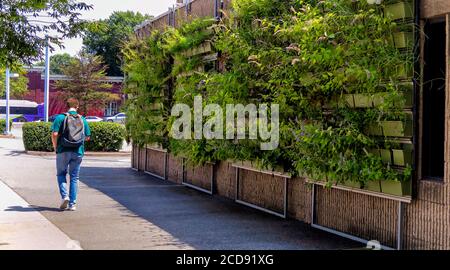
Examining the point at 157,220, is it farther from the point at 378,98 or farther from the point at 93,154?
the point at 93,154

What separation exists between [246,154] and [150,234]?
2.12m

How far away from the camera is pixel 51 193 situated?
10477mm

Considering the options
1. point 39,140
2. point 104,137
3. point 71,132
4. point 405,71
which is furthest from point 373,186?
point 39,140

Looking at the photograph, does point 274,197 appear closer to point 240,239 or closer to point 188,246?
point 240,239

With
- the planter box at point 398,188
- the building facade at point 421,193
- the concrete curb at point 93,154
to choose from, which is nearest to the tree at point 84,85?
the concrete curb at point 93,154

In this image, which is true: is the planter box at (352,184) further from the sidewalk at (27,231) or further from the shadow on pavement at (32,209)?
the shadow on pavement at (32,209)

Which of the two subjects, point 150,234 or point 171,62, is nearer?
point 150,234

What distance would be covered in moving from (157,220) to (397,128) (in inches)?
147

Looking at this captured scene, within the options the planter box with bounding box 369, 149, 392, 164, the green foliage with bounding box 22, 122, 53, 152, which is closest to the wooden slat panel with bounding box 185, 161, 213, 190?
the planter box with bounding box 369, 149, 392, 164

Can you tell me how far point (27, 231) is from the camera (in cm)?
701

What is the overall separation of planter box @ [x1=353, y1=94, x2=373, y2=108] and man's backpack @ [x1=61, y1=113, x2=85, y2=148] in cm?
448

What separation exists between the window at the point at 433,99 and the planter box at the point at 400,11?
0.76 feet

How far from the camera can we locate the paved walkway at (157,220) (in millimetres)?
6633
